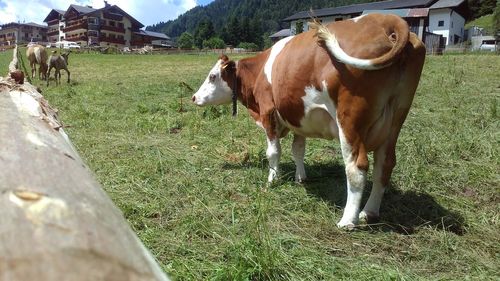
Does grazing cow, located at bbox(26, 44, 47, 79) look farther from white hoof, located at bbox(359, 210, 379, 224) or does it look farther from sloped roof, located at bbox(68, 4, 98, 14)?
sloped roof, located at bbox(68, 4, 98, 14)

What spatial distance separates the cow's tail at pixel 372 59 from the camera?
3840 mm

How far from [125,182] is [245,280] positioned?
114 inches

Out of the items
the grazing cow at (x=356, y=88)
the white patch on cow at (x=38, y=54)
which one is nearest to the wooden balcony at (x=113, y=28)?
the white patch on cow at (x=38, y=54)

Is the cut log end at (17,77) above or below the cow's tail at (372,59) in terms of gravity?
below

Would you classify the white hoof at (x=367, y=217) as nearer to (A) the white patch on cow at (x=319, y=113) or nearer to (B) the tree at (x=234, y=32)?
(A) the white patch on cow at (x=319, y=113)

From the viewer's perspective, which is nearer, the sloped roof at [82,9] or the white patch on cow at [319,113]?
the white patch on cow at [319,113]

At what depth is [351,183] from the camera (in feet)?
Result: 13.9

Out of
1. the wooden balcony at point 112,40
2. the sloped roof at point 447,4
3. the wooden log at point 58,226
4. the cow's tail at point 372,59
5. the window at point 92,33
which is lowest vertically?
the wooden log at point 58,226

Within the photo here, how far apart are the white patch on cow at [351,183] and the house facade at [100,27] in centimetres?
9064

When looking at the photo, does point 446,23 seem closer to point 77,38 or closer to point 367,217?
point 367,217

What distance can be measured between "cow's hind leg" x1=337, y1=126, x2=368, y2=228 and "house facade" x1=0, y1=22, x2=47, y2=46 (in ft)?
432

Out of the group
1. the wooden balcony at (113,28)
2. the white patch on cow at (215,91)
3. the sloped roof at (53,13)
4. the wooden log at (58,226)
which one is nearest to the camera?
the wooden log at (58,226)

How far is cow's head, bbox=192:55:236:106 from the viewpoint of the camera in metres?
6.63

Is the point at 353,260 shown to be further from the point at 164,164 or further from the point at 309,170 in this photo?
the point at 164,164
